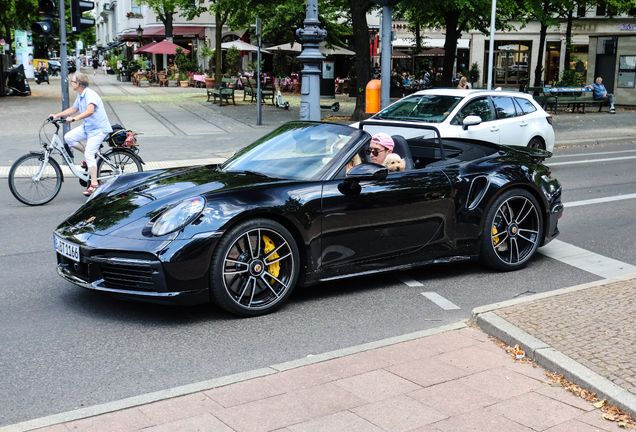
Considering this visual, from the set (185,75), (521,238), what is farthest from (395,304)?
(185,75)

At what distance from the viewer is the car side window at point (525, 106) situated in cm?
1311

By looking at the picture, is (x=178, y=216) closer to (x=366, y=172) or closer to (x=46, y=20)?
(x=366, y=172)

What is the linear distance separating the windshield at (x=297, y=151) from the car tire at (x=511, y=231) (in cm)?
149

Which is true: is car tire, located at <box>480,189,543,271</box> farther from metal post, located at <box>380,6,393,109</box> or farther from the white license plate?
metal post, located at <box>380,6,393,109</box>

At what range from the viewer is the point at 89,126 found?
386 inches

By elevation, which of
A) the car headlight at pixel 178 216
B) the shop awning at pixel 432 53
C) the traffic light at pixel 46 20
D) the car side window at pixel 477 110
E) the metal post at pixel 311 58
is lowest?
the car headlight at pixel 178 216

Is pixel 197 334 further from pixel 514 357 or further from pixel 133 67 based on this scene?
pixel 133 67

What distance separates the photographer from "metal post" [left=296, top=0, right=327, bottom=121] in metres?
13.0

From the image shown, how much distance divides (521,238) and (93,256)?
3.79m

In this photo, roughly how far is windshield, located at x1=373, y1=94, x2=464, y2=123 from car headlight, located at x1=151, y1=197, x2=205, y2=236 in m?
7.67

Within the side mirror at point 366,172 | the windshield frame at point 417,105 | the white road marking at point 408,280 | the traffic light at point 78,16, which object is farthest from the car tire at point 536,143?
the traffic light at point 78,16

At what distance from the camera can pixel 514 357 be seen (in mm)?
4281

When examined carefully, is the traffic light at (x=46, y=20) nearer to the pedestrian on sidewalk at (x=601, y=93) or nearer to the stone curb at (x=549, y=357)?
the stone curb at (x=549, y=357)

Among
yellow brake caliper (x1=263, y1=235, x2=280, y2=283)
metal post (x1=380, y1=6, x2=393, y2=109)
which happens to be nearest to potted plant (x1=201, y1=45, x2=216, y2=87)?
metal post (x1=380, y1=6, x2=393, y2=109)
